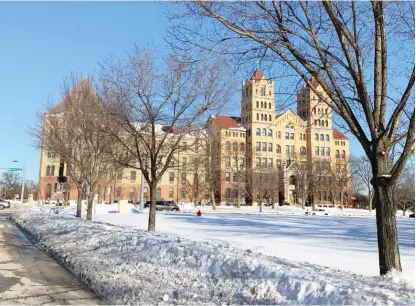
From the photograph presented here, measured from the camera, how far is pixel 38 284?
745 centimetres

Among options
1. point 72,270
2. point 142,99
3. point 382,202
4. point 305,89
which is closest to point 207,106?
point 142,99

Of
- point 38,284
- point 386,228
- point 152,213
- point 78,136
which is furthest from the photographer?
point 78,136

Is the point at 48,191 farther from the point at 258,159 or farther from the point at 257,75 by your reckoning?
the point at 257,75

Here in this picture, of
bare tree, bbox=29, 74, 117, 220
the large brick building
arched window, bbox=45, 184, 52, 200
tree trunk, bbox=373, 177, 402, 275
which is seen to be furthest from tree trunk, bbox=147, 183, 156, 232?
arched window, bbox=45, 184, 52, 200

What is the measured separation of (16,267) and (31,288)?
2.56 metres

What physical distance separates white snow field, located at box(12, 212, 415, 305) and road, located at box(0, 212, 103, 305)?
280 millimetres

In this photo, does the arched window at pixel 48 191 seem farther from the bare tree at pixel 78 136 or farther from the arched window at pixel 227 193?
the bare tree at pixel 78 136

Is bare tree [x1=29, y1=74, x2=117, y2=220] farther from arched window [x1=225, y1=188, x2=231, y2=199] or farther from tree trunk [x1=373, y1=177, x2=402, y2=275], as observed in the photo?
arched window [x1=225, y1=188, x2=231, y2=199]

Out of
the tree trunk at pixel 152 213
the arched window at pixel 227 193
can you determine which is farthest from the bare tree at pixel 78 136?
the arched window at pixel 227 193

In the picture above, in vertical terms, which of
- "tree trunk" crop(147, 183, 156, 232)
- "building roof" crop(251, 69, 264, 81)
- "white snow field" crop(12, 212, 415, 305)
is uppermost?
"building roof" crop(251, 69, 264, 81)

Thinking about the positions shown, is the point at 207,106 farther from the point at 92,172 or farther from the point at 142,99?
the point at 92,172

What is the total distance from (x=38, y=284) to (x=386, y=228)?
631cm

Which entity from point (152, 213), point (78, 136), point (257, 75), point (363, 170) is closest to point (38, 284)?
point (257, 75)

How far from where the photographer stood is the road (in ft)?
20.7
